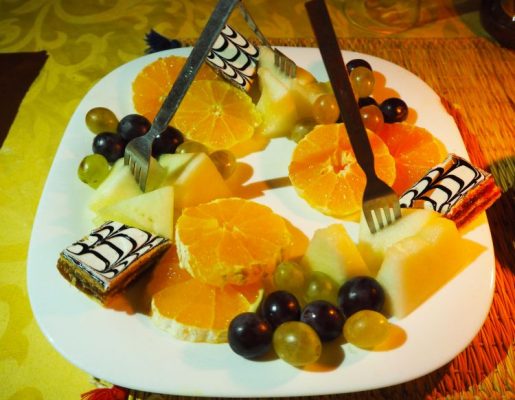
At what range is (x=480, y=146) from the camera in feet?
5.67

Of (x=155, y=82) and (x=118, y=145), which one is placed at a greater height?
(x=155, y=82)

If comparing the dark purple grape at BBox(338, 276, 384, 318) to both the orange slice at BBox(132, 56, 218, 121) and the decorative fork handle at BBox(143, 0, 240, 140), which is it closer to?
the decorative fork handle at BBox(143, 0, 240, 140)

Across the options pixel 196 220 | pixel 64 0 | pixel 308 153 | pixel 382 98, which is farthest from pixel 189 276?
pixel 64 0

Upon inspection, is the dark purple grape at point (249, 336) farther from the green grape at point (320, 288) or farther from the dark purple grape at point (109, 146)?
the dark purple grape at point (109, 146)

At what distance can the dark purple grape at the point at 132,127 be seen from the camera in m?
1.54

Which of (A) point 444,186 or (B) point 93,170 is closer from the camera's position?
(A) point 444,186

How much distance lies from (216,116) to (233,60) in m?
0.22

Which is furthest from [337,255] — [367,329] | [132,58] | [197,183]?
[132,58]

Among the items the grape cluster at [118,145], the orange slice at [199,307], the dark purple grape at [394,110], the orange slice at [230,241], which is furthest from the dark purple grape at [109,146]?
the dark purple grape at [394,110]

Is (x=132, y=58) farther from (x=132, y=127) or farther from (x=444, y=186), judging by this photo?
(x=444, y=186)

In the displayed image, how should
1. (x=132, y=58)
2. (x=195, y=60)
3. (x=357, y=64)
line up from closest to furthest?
(x=195, y=60)
(x=357, y=64)
(x=132, y=58)

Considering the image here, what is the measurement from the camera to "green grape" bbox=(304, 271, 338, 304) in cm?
118

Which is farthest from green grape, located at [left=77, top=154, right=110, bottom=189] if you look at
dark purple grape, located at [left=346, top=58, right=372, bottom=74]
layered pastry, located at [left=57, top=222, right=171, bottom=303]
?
dark purple grape, located at [left=346, top=58, right=372, bottom=74]

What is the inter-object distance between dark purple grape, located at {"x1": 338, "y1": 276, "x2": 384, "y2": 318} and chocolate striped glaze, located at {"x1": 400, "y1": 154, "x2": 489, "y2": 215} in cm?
27
